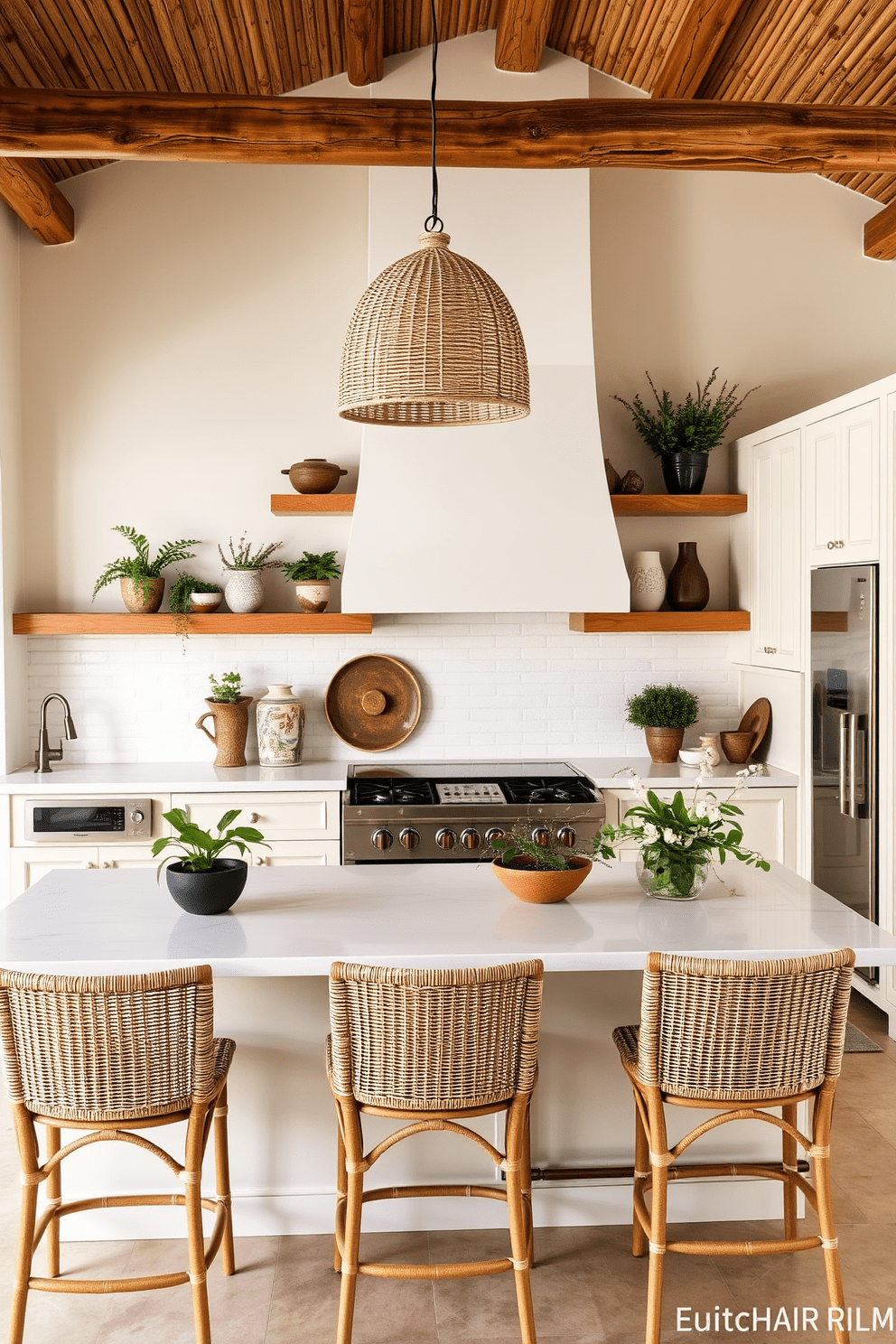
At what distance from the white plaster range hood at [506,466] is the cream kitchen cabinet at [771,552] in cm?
73

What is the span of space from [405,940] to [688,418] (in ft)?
11.1

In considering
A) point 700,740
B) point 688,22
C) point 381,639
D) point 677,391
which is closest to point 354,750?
point 381,639

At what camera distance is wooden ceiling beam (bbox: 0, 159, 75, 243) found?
4.25 m

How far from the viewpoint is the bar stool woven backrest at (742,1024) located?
2.27m

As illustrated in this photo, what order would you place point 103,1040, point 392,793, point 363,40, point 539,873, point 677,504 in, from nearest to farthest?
point 103,1040 < point 539,873 < point 363,40 < point 392,793 < point 677,504

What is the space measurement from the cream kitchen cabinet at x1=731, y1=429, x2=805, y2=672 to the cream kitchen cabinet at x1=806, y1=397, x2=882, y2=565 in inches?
4.9

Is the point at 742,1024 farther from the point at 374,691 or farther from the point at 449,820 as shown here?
the point at 374,691

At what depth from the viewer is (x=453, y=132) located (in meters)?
3.73

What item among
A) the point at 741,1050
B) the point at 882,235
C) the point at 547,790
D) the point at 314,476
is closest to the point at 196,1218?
the point at 741,1050

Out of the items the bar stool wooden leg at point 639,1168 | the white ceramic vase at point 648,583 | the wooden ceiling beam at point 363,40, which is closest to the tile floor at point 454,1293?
the bar stool wooden leg at point 639,1168

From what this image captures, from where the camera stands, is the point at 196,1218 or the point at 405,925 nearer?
the point at 196,1218

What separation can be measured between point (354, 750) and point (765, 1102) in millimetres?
3172

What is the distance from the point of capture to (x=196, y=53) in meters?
4.47

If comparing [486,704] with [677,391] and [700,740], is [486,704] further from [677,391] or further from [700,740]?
[677,391]
